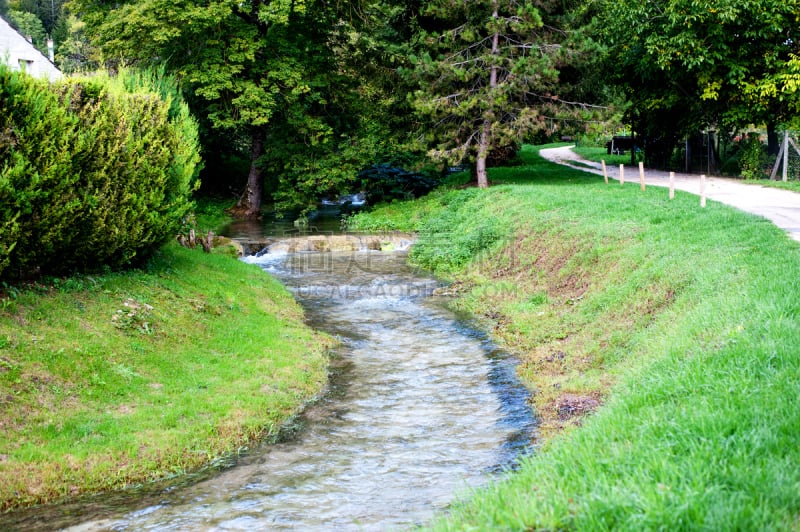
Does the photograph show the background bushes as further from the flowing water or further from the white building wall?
the white building wall

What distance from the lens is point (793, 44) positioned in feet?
91.8

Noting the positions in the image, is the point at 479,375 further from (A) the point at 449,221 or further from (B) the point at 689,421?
(A) the point at 449,221

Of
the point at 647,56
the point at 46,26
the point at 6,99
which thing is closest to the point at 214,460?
the point at 6,99

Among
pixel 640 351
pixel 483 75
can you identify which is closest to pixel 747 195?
pixel 483 75

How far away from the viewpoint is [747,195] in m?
22.9

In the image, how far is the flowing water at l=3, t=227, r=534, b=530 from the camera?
7203 millimetres

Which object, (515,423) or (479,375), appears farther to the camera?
(479,375)

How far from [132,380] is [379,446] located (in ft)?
11.7

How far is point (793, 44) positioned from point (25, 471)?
30212mm

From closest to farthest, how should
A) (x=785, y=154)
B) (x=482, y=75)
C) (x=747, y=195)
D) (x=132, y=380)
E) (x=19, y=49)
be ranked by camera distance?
1. (x=132, y=380)
2. (x=747, y=195)
3. (x=785, y=154)
4. (x=482, y=75)
5. (x=19, y=49)

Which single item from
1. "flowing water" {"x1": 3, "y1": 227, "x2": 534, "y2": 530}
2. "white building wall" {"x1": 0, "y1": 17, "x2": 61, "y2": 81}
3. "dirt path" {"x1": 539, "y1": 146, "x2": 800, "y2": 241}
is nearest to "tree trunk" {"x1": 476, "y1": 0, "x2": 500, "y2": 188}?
"dirt path" {"x1": 539, "y1": 146, "x2": 800, "y2": 241}

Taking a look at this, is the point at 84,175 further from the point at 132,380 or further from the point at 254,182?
the point at 254,182

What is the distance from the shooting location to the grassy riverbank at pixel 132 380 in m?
7.89

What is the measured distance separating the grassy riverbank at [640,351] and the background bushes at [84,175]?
23.5 feet
